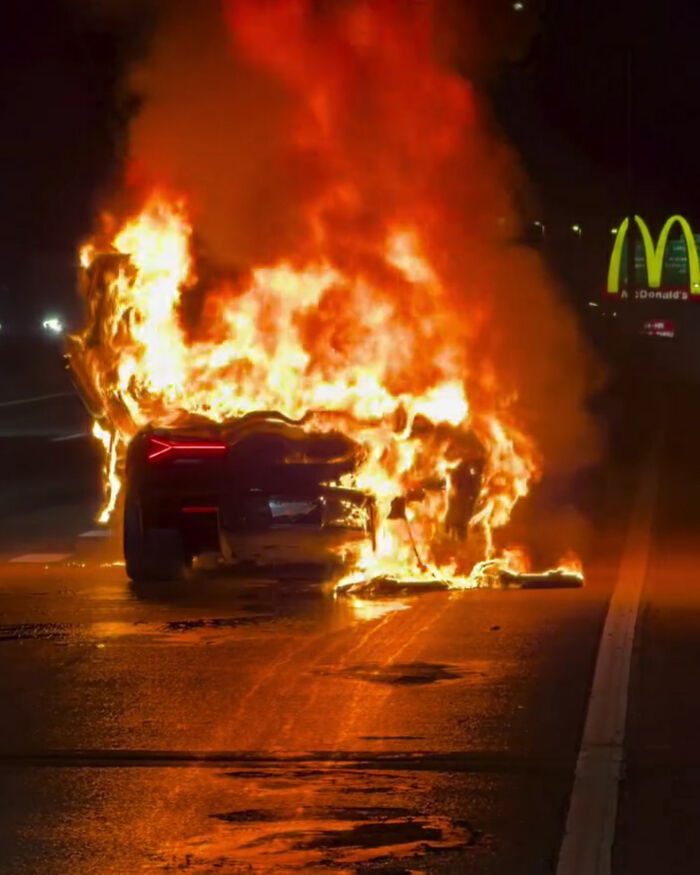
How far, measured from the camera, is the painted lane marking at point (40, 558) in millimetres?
15141

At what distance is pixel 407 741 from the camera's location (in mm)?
8125

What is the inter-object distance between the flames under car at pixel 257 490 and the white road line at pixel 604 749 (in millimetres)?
1882

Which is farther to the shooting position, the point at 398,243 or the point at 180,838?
the point at 398,243

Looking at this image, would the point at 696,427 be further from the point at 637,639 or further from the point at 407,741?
the point at 407,741

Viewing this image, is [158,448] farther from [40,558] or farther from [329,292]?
[40,558]

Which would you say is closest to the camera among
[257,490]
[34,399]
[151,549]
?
[257,490]

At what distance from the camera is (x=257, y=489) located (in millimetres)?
12758

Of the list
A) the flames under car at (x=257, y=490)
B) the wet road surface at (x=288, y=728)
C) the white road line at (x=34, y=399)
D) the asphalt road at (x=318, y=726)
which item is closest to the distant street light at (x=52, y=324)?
the white road line at (x=34, y=399)

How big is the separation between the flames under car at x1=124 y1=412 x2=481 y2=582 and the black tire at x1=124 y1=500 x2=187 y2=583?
0.56 feet

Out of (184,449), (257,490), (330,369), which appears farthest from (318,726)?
(330,369)

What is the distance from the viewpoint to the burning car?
12758mm

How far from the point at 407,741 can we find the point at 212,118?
882 cm

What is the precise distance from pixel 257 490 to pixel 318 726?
4445 millimetres

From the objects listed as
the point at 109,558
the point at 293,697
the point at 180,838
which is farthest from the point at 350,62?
the point at 180,838
